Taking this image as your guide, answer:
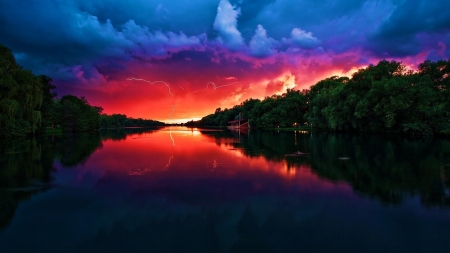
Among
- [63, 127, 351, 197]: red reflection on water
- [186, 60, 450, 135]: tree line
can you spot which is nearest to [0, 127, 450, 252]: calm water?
[63, 127, 351, 197]: red reflection on water

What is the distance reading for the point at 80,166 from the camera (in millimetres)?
16641

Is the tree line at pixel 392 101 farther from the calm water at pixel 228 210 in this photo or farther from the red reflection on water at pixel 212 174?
the red reflection on water at pixel 212 174

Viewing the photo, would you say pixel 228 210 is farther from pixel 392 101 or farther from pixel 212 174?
pixel 392 101

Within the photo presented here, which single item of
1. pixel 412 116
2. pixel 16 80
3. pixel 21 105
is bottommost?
pixel 412 116

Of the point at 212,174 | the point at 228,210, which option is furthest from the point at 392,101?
the point at 228,210

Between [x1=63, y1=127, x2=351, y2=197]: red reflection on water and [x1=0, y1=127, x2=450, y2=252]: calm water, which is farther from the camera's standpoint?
[x1=63, y1=127, x2=351, y2=197]: red reflection on water

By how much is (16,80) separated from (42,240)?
47946mm

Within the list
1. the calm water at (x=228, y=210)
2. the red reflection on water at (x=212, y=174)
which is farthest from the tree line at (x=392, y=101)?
the red reflection on water at (x=212, y=174)

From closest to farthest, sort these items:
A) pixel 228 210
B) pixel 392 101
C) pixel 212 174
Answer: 1. pixel 228 210
2. pixel 212 174
3. pixel 392 101

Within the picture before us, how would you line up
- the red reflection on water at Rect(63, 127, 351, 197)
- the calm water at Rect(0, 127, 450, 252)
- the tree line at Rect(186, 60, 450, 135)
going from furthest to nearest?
1. the tree line at Rect(186, 60, 450, 135)
2. the red reflection on water at Rect(63, 127, 351, 197)
3. the calm water at Rect(0, 127, 450, 252)

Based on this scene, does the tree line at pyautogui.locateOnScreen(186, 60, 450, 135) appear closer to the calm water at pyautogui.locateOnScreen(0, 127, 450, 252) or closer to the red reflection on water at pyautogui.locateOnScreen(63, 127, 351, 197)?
the calm water at pyautogui.locateOnScreen(0, 127, 450, 252)

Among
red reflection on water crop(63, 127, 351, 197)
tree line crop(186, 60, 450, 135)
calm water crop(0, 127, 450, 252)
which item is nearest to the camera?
calm water crop(0, 127, 450, 252)

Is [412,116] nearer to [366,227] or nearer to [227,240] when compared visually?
[366,227]

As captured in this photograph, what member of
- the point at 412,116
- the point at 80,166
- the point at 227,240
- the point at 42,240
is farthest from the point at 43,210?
the point at 412,116
